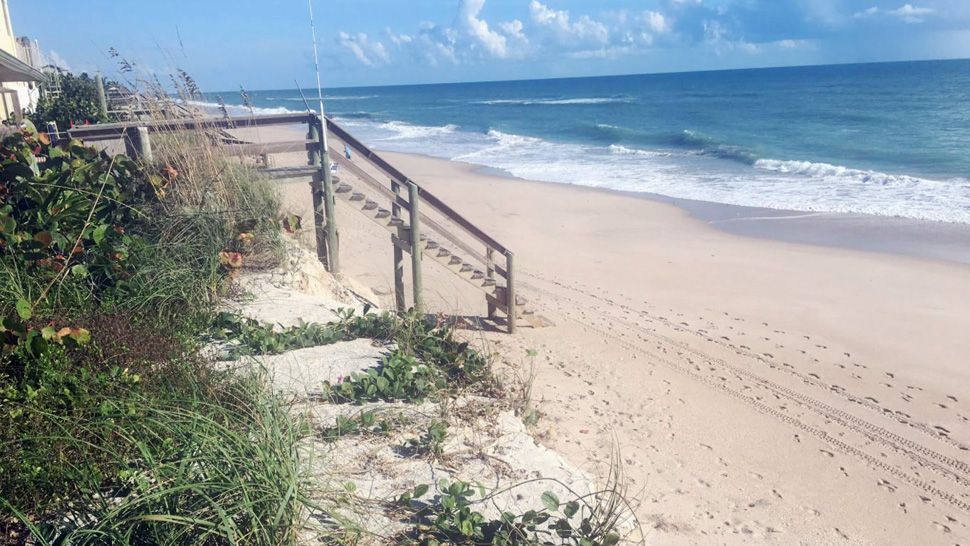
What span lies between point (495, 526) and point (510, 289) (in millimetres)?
5397

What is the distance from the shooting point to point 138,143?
23.8 ft

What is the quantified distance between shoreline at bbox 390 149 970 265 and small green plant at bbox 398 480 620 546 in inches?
436

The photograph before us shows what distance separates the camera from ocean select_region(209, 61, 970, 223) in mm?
19156

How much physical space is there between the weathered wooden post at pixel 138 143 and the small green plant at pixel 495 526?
4.94 meters

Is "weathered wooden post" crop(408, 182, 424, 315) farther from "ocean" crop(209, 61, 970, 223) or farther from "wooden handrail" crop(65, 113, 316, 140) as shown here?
"ocean" crop(209, 61, 970, 223)

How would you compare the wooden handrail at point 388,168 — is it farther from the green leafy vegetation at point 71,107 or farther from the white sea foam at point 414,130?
the white sea foam at point 414,130

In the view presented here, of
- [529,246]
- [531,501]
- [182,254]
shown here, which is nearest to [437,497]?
[531,501]

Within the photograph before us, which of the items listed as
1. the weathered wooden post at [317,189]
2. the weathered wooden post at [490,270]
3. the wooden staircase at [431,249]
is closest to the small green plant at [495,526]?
the wooden staircase at [431,249]

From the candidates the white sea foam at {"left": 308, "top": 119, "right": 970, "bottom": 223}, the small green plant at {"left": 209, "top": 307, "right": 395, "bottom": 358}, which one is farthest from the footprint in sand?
the white sea foam at {"left": 308, "top": 119, "right": 970, "bottom": 223}

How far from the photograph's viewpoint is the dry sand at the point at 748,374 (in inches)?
207

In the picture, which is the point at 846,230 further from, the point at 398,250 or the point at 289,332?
the point at 289,332

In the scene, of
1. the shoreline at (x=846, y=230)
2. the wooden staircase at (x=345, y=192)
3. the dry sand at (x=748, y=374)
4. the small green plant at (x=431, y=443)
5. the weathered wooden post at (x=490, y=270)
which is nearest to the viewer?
the small green plant at (x=431, y=443)

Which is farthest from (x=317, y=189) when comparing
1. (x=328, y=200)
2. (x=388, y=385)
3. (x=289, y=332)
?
(x=388, y=385)

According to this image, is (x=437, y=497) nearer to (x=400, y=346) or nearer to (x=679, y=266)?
(x=400, y=346)
